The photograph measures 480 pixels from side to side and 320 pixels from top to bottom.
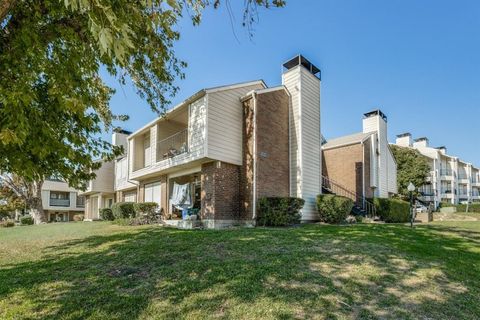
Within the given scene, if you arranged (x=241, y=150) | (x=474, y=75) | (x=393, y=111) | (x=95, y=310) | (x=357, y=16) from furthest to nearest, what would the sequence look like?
(x=393, y=111) < (x=474, y=75) < (x=241, y=150) < (x=357, y=16) < (x=95, y=310)

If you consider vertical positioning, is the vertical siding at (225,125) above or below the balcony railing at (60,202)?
above

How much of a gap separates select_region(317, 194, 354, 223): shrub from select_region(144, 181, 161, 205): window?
32.3 ft

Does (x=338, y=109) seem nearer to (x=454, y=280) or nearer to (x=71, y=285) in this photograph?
(x=454, y=280)

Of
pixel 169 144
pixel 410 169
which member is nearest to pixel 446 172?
pixel 410 169

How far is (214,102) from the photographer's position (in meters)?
13.6

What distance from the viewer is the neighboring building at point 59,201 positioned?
48.8 m

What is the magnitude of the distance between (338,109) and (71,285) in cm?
1553

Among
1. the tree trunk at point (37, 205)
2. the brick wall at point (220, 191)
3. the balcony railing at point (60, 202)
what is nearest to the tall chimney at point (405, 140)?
the brick wall at point (220, 191)

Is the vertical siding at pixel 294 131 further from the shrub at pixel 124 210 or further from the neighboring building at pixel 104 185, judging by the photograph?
the neighboring building at pixel 104 185

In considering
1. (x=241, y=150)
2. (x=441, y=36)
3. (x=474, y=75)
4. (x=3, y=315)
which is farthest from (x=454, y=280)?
(x=474, y=75)

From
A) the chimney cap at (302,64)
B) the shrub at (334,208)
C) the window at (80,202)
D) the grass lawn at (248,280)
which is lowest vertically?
the window at (80,202)

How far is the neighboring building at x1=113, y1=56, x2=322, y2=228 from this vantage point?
44.3 feet

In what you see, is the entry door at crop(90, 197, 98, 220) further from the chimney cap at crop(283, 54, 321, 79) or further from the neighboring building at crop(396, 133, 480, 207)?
the neighboring building at crop(396, 133, 480, 207)

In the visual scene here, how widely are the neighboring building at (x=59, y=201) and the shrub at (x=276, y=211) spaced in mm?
43898
